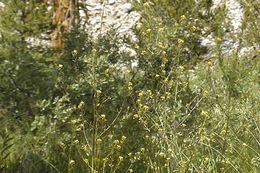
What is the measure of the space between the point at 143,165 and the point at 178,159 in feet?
5.38

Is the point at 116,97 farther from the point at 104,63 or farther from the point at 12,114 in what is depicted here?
the point at 12,114

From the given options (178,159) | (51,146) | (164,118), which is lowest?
(51,146)

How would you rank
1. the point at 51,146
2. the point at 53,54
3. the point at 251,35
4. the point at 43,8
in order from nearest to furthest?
the point at 51,146 < the point at 53,54 < the point at 43,8 < the point at 251,35

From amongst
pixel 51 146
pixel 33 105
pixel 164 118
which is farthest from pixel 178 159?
pixel 33 105

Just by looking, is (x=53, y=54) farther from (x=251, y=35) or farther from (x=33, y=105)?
(x=251, y=35)

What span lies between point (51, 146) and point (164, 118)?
7.29ft

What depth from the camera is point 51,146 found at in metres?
5.73

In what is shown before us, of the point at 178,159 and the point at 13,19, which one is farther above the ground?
the point at 13,19

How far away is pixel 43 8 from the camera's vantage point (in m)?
8.25

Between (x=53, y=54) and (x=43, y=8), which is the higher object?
(x=43, y=8)

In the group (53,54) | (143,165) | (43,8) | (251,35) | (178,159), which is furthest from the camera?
(251,35)

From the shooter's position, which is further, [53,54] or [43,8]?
[43,8]

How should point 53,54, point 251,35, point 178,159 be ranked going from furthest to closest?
point 251,35 → point 53,54 → point 178,159

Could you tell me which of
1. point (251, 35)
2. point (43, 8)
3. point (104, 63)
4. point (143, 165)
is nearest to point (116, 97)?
point (104, 63)
